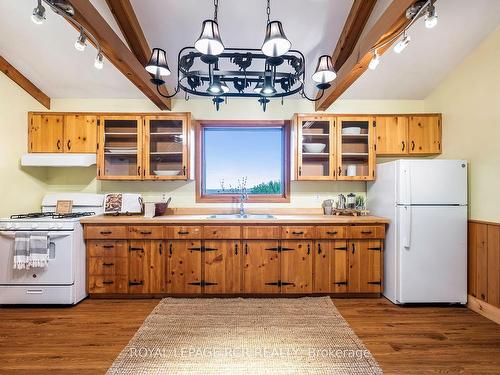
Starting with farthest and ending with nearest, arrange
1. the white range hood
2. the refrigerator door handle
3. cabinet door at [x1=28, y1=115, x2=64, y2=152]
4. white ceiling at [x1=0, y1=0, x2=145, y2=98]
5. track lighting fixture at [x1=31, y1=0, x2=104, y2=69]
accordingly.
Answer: cabinet door at [x1=28, y1=115, x2=64, y2=152], the white range hood, the refrigerator door handle, white ceiling at [x1=0, y1=0, x2=145, y2=98], track lighting fixture at [x1=31, y1=0, x2=104, y2=69]

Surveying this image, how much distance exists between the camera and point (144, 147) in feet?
11.2

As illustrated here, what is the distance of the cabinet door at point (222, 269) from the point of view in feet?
10.1

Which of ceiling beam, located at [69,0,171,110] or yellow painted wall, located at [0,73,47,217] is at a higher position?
ceiling beam, located at [69,0,171,110]

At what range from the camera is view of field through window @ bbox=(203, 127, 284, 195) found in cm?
389

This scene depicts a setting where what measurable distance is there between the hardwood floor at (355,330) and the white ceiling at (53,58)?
8.46 feet

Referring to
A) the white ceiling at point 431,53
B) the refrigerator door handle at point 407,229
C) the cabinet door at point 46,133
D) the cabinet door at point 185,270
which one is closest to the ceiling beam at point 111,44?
the cabinet door at point 46,133

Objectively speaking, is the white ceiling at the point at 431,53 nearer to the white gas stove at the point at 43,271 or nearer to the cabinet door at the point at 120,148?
the cabinet door at the point at 120,148

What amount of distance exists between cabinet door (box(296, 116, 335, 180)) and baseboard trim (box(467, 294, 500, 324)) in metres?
1.93

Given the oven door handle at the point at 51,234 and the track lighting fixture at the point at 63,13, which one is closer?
the track lighting fixture at the point at 63,13

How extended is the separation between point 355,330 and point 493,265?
1.54m

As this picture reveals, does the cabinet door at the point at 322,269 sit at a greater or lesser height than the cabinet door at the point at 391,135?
lesser

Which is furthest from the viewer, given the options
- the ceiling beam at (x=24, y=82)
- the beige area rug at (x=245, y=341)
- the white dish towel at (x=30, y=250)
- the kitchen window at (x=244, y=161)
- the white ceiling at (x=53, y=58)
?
the kitchen window at (x=244, y=161)

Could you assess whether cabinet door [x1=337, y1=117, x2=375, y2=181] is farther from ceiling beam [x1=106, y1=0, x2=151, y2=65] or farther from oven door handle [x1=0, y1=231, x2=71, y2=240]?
oven door handle [x1=0, y1=231, x2=71, y2=240]

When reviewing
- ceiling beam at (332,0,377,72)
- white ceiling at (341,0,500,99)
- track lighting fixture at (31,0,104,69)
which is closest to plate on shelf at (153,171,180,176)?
track lighting fixture at (31,0,104,69)
